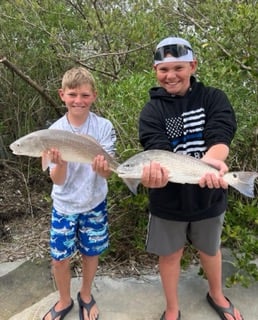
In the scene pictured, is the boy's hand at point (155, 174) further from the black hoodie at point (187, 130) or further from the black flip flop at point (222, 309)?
the black flip flop at point (222, 309)

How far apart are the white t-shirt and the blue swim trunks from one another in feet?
0.16

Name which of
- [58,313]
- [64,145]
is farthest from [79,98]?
[58,313]

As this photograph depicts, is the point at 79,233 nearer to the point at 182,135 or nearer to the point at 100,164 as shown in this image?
the point at 100,164

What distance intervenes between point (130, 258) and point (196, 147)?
127 centimetres

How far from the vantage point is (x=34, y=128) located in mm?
4559

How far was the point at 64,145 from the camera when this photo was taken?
2297mm

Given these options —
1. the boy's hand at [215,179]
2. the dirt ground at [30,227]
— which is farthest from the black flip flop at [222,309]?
the boy's hand at [215,179]

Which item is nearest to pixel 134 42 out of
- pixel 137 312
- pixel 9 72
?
pixel 9 72

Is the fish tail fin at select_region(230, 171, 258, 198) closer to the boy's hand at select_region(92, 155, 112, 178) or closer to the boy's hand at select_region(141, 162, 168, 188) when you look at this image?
the boy's hand at select_region(141, 162, 168, 188)

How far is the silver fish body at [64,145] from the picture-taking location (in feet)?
7.52

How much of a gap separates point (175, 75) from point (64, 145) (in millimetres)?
672

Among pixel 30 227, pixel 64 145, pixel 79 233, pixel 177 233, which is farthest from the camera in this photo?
pixel 30 227

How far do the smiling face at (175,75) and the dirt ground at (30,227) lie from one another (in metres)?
1.43

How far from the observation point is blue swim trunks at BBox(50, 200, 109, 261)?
2584 millimetres
